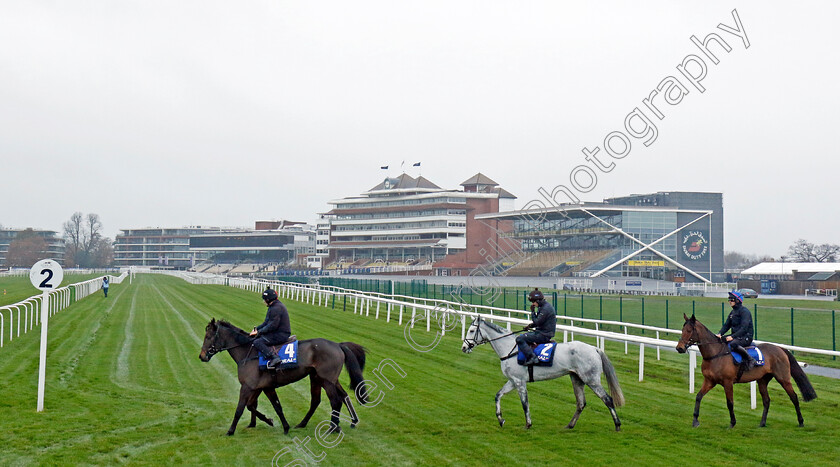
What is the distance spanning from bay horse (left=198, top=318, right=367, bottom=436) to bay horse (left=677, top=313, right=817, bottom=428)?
13.9 feet

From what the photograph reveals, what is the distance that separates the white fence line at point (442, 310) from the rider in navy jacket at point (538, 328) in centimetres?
110

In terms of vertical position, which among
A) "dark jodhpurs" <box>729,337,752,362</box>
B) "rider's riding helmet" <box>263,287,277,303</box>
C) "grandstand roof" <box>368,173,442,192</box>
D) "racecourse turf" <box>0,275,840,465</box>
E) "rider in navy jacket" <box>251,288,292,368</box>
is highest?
"grandstand roof" <box>368,173,442,192</box>

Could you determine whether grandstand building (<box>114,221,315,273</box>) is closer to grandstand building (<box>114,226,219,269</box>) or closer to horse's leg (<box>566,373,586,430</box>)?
grandstand building (<box>114,226,219,269</box>)

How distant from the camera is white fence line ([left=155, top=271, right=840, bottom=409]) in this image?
46.5 feet

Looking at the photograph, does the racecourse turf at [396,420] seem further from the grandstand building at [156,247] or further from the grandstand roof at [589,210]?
the grandstand building at [156,247]

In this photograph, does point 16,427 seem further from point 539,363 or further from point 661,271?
point 661,271

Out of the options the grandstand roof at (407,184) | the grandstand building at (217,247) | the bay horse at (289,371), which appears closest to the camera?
the bay horse at (289,371)

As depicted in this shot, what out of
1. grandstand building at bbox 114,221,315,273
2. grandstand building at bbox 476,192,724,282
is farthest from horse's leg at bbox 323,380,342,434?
grandstand building at bbox 114,221,315,273

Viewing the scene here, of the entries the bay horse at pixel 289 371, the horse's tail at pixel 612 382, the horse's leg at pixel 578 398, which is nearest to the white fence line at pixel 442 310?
the horse's leg at pixel 578 398

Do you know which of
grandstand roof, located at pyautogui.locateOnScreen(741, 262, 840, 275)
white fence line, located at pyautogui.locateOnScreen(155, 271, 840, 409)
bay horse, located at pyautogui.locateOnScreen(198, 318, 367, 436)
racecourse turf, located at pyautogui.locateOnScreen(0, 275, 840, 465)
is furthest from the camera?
grandstand roof, located at pyautogui.locateOnScreen(741, 262, 840, 275)

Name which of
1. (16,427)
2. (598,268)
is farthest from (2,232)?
(16,427)

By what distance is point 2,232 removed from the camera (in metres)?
173

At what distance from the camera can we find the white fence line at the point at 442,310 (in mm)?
14172

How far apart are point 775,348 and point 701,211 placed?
243 feet
